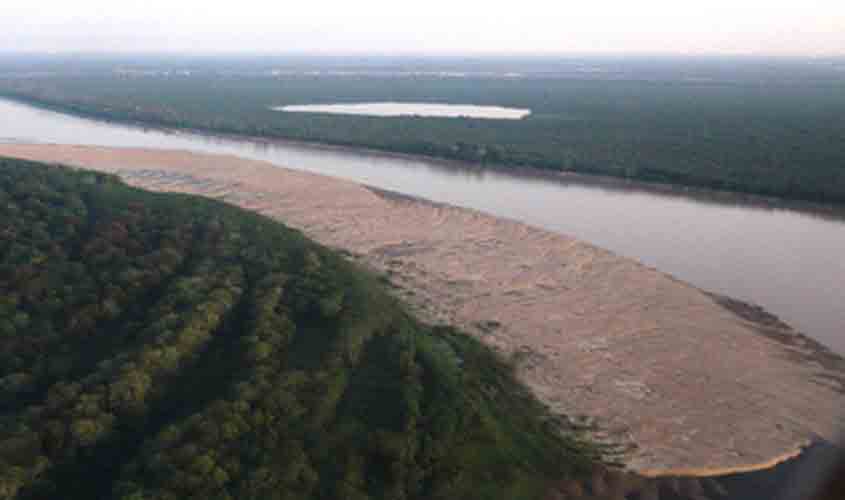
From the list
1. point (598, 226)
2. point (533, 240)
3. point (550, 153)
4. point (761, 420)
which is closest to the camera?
point (761, 420)

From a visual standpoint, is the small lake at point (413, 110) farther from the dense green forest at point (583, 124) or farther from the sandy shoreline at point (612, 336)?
the sandy shoreline at point (612, 336)

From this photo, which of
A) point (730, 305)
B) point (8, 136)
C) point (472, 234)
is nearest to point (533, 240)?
point (472, 234)

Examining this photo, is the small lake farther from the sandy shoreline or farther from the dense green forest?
the sandy shoreline

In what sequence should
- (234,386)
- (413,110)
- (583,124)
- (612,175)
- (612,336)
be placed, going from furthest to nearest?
(413,110) → (583,124) → (612,175) → (612,336) → (234,386)

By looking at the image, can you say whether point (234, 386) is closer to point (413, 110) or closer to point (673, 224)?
point (673, 224)

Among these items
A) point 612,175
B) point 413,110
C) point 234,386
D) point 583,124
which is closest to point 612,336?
point 234,386

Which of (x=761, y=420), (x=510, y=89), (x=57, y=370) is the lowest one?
(x=761, y=420)

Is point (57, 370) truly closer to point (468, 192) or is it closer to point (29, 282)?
point (29, 282)
